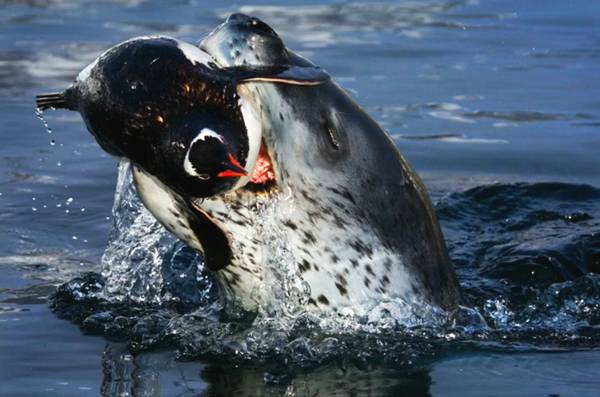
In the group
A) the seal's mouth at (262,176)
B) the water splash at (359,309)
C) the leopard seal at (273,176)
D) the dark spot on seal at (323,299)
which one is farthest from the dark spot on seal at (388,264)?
the seal's mouth at (262,176)

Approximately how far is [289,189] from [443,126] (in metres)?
4.99

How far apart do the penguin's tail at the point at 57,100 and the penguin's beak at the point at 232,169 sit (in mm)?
586

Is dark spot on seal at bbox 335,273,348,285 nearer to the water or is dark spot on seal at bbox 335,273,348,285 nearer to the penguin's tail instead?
the water

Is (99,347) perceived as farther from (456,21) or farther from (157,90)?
(456,21)

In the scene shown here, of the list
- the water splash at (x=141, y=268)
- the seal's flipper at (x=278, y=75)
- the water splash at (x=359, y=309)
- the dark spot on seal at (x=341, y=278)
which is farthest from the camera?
the water splash at (x=141, y=268)

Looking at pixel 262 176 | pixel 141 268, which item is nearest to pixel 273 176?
pixel 262 176

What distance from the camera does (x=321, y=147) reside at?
17.9 ft

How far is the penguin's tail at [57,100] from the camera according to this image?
5113 millimetres

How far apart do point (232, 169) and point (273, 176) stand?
564mm

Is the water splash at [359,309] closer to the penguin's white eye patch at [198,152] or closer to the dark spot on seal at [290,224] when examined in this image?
the dark spot on seal at [290,224]

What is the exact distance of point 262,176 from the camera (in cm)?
541

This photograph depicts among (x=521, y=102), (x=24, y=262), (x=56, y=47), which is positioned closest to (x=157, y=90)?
(x=24, y=262)

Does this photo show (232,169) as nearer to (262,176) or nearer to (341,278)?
Result: (262,176)

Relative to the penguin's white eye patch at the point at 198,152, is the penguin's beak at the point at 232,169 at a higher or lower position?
lower
